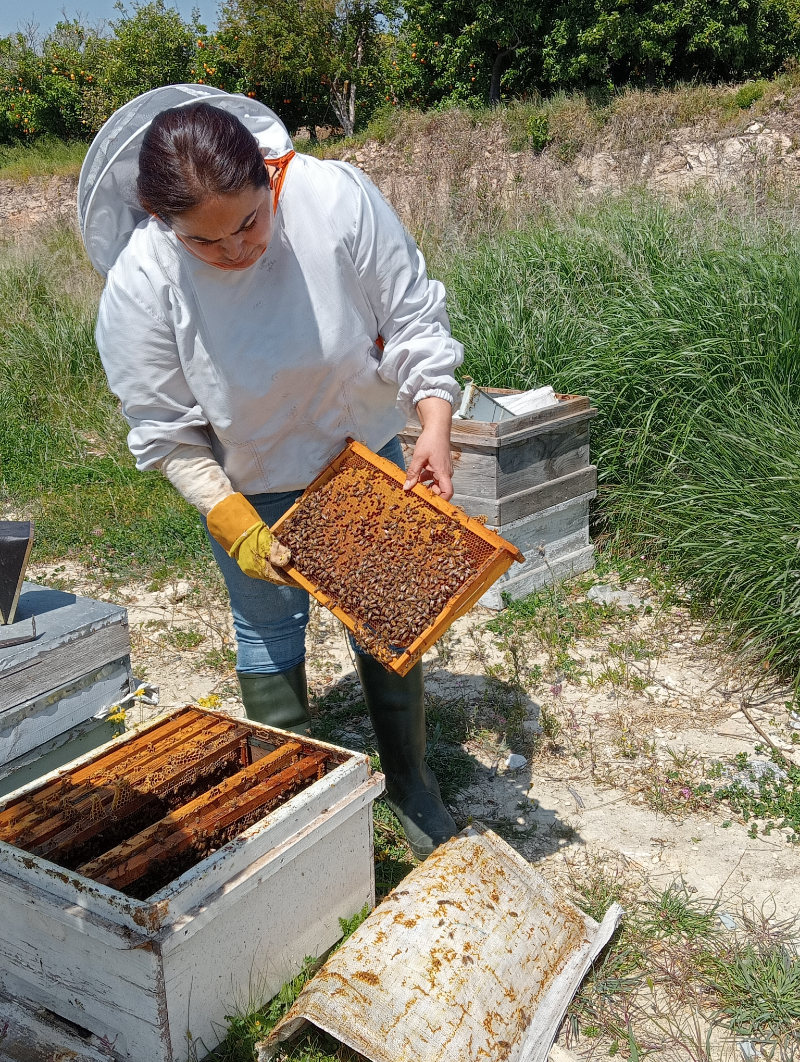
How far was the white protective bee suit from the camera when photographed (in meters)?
1.99

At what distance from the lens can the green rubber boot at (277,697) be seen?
8.11 ft

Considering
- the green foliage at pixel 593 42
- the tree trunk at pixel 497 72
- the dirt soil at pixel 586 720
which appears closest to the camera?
the dirt soil at pixel 586 720

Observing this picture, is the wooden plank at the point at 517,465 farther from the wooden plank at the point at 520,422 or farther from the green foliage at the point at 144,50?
the green foliage at the point at 144,50

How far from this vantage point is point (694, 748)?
3.07 m

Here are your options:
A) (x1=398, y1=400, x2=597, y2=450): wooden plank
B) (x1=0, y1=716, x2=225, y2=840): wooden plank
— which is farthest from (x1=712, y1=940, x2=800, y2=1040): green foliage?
(x1=398, y1=400, x2=597, y2=450): wooden plank

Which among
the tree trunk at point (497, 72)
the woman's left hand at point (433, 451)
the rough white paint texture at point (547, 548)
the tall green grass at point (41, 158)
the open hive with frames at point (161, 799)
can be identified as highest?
the tree trunk at point (497, 72)

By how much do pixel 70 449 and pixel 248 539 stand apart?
483 centimetres

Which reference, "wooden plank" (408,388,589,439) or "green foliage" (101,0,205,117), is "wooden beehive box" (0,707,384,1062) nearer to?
"wooden plank" (408,388,589,439)

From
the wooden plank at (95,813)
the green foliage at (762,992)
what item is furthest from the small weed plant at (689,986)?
the wooden plank at (95,813)

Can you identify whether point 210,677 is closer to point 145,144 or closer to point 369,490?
point 369,490

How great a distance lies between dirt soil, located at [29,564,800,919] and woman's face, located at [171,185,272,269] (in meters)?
1.17

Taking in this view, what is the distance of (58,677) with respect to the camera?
97.3 inches

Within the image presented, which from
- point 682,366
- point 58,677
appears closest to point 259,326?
point 58,677

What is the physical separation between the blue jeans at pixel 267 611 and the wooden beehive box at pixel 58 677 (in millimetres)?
460
